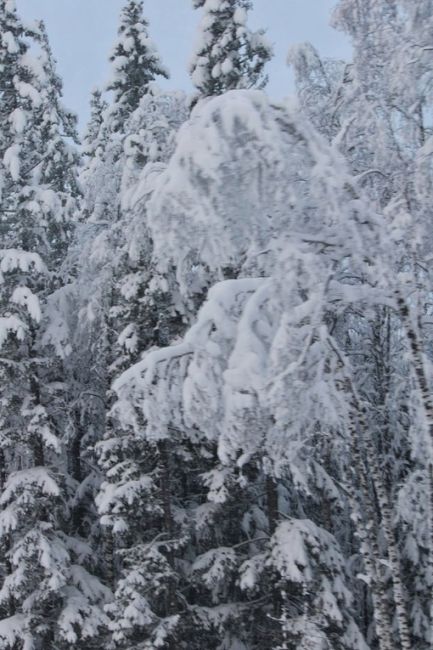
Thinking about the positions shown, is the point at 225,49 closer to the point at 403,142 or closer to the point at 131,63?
the point at 131,63

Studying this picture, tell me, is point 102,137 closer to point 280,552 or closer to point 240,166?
point 280,552

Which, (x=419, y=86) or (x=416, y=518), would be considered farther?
(x=416, y=518)

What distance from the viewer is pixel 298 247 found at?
6.48 m

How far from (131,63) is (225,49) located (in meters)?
2.69

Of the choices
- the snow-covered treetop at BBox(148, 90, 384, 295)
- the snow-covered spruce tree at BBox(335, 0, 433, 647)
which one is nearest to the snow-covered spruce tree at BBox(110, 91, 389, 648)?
the snow-covered treetop at BBox(148, 90, 384, 295)

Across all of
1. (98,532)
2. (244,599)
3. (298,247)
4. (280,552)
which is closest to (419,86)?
(298,247)

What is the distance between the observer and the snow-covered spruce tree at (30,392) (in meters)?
Result: 14.1

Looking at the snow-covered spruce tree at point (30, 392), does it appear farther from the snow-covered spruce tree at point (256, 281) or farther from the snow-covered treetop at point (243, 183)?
the snow-covered treetop at point (243, 183)

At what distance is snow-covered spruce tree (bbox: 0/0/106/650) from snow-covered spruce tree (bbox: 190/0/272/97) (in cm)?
358

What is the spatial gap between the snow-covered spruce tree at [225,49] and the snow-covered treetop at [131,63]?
1.64m

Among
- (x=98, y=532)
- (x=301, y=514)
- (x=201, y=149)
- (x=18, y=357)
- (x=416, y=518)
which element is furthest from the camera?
(x=98, y=532)

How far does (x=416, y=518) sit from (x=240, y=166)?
21.3 ft

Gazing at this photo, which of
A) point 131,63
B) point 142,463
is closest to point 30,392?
point 142,463

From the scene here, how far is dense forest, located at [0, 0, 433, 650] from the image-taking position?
6384 millimetres
